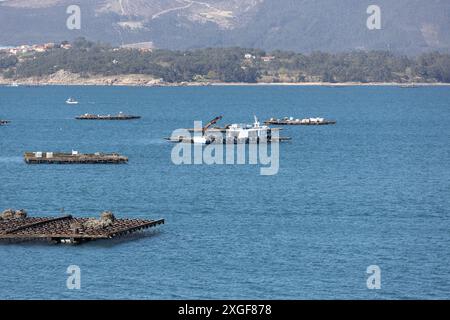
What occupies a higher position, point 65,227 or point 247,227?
point 65,227

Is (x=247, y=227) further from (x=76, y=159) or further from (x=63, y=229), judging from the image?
(x=76, y=159)

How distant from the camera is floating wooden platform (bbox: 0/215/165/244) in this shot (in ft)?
229

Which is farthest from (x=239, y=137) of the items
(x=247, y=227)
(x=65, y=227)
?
(x=65, y=227)

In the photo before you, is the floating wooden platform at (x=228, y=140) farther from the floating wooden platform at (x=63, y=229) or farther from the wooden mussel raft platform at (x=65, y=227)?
the floating wooden platform at (x=63, y=229)

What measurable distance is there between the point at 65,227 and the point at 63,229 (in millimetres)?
1002

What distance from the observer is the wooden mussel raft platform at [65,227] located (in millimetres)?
69938

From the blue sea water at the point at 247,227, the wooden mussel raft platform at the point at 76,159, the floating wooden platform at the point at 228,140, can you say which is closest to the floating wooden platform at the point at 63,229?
the blue sea water at the point at 247,227

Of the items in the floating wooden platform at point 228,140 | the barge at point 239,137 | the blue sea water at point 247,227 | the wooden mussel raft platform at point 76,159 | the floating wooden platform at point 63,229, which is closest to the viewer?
the blue sea water at point 247,227

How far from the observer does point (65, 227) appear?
73062 millimetres

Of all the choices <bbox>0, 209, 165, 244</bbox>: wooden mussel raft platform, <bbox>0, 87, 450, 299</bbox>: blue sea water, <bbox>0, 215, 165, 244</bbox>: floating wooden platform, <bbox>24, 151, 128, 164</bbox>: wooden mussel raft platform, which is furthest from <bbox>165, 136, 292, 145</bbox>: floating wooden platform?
<bbox>0, 215, 165, 244</bbox>: floating wooden platform

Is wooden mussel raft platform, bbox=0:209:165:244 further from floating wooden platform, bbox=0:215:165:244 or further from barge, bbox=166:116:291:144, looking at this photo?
barge, bbox=166:116:291:144
